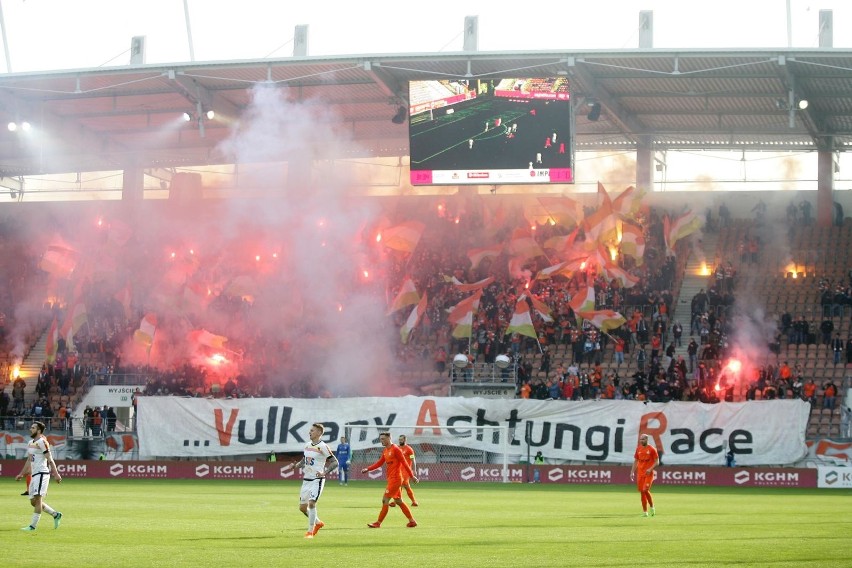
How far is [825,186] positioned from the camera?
5034 cm

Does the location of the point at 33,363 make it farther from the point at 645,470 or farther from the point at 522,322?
the point at 645,470

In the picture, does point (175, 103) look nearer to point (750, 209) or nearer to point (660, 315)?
point (660, 315)

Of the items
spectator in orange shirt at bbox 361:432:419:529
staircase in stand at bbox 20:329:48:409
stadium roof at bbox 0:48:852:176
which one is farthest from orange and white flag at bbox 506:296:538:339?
spectator in orange shirt at bbox 361:432:419:529

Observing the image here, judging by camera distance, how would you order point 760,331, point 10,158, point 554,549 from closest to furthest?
1. point 554,549
2. point 760,331
3. point 10,158

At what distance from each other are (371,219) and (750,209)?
16.6 m

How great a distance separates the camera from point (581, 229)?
4881 cm

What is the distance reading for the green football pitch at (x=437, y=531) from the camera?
15.2 metres

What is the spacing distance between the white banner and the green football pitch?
5.50m

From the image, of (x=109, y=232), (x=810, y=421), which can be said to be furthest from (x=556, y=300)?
(x=109, y=232)

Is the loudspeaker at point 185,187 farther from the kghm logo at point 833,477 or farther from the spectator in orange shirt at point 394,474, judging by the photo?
the spectator in orange shirt at point 394,474

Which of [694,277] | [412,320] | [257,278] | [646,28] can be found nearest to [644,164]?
[694,277]

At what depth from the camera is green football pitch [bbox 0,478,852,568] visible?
15.2 metres

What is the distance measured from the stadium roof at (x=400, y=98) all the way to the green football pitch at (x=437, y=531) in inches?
613

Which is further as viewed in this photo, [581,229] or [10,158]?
[10,158]
